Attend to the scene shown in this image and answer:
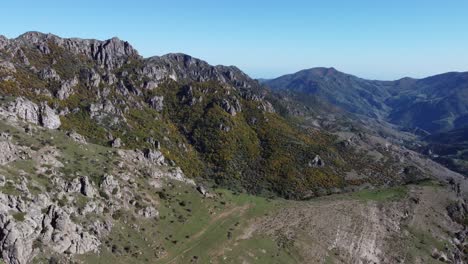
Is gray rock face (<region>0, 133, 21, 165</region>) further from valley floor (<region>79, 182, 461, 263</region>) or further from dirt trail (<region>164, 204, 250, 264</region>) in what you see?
dirt trail (<region>164, 204, 250, 264</region>)

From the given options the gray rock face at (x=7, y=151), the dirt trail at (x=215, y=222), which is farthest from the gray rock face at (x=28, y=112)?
the dirt trail at (x=215, y=222)

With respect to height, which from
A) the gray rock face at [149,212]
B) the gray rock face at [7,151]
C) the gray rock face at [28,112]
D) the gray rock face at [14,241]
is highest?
the gray rock face at [28,112]

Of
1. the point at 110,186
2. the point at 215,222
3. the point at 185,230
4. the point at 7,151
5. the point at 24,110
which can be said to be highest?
the point at 24,110

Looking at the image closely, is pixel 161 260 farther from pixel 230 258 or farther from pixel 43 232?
pixel 43 232

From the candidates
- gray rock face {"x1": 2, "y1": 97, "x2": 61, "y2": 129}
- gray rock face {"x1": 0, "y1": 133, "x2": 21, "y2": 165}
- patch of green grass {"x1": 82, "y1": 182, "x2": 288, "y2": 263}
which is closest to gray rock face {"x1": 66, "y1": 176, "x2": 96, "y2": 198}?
patch of green grass {"x1": 82, "y1": 182, "x2": 288, "y2": 263}

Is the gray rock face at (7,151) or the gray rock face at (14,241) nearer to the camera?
the gray rock face at (14,241)

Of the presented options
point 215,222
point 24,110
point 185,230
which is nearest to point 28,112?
point 24,110

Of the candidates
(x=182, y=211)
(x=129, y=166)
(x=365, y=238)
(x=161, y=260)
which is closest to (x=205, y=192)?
(x=182, y=211)

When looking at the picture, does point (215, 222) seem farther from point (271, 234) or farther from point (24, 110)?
point (24, 110)

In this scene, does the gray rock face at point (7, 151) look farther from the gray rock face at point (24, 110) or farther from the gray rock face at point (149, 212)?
the gray rock face at point (149, 212)

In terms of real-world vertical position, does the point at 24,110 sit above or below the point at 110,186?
above

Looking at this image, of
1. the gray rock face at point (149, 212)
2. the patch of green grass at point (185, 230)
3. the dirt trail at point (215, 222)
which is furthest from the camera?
the gray rock face at point (149, 212)

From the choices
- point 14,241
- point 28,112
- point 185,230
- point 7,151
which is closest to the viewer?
point 14,241
